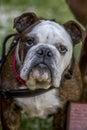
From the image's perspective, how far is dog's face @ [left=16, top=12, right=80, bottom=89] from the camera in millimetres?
4156

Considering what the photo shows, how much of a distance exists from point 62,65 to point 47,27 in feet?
0.87

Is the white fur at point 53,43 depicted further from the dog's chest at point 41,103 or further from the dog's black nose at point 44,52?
the dog's chest at point 41,103

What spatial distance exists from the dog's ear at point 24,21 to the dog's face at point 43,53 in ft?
0.07

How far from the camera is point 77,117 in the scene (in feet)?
14.4

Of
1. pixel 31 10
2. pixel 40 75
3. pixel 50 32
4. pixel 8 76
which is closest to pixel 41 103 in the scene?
pixel 8 76

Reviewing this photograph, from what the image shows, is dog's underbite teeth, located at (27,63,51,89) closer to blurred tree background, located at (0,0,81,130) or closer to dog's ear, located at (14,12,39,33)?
dog's ear, located at (14,12,39,33)

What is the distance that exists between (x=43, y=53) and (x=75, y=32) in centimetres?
39

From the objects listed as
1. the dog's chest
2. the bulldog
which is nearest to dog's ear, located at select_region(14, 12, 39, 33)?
the bulldog

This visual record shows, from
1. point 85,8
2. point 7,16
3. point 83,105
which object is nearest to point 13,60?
point 83,105

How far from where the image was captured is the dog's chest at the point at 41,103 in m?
4.54

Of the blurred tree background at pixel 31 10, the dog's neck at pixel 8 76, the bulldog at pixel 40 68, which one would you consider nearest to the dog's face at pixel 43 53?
the bulldog at pixel 40 68

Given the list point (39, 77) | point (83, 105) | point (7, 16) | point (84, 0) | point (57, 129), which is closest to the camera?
point (39, 77)

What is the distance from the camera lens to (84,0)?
516 centimetres

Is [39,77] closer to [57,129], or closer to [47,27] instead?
[47,27]
